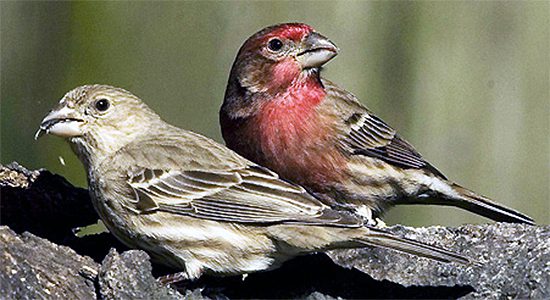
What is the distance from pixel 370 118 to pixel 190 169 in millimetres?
1785

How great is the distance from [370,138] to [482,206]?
676 millimetres

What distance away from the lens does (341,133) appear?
8.03 m

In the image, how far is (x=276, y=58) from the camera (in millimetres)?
7777

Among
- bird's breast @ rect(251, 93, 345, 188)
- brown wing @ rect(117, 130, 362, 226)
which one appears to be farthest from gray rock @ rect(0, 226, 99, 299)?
bird's breast @ rect(251, 93, 345, 188)

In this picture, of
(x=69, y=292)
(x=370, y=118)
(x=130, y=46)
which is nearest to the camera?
(x=69, y=292)

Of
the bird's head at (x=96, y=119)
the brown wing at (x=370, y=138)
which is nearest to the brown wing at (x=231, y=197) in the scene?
the bird's head at (x=96, y=119)

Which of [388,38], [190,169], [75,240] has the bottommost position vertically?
[75,240]

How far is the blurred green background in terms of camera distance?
774 cm

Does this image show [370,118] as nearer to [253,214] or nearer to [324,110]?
[324,110]

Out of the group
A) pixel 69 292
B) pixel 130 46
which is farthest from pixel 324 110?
pixel 69 292

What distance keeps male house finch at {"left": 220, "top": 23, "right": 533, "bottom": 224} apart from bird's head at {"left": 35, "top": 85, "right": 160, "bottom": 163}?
0.86 meters

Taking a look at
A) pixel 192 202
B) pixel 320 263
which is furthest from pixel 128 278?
pixel 320 263

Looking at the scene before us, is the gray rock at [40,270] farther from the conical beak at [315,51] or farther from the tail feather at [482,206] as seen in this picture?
the tail feather at [482,206]

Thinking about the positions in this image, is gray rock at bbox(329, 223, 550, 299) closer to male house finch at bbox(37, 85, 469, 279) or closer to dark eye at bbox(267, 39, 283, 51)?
male house finch at bbox(37, 85, 469, 279)
